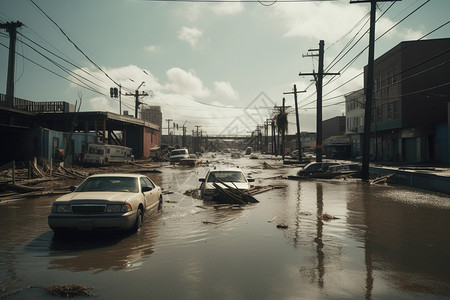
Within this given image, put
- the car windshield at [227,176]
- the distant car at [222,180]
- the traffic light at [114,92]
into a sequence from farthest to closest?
the traffic light at [114,92]
the car windshield at [227,176]
the distant car at [222,180]

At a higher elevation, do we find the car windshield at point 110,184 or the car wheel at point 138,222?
the car windshield at point 110,184

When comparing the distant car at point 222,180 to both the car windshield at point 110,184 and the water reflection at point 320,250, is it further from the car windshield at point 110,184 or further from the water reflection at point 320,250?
the car windshield at point 110,184

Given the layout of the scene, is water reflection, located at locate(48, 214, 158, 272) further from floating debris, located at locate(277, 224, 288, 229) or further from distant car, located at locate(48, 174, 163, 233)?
floating debris, located at locate(277, 224, 288, 229)

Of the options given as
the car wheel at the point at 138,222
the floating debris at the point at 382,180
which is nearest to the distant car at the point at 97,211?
the car wheel at the point at 138,222

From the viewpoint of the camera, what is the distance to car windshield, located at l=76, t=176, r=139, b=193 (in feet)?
27.7

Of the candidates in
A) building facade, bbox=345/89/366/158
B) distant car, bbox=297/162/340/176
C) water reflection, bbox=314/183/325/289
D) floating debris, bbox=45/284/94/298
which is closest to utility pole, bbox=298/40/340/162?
distant car, bbox=297/162/340/176

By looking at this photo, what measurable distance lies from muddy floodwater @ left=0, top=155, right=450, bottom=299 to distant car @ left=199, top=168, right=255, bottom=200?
1925 mm

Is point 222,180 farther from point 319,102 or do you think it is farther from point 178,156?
point 178,156

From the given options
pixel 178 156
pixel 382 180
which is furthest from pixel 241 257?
pixel 178 156

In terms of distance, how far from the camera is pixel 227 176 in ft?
46.3

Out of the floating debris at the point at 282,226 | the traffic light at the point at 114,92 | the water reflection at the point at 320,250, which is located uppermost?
the traffic light at the point at 114,92

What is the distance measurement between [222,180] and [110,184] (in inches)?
224

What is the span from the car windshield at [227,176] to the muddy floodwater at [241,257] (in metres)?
3.20

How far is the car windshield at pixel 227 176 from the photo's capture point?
13684mm
